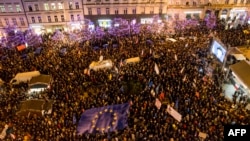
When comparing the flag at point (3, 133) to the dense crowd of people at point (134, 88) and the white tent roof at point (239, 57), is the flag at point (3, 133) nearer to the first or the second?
the dense crowd of people at point (134, 88)

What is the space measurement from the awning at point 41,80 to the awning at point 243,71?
19.2 m

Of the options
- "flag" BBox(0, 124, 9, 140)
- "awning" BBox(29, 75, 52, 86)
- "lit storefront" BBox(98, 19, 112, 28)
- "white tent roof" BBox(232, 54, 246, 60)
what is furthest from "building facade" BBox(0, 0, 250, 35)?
"flag" BBox(0, 124, 9, 140)

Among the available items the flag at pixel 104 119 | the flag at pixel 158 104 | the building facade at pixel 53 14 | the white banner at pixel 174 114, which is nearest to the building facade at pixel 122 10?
the building facade at pixel 53 14

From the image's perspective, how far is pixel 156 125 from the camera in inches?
748

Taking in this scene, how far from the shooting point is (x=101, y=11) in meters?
42.3

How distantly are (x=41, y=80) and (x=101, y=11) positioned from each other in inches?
813

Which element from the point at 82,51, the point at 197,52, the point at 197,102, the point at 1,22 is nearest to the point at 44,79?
the point at 82,51

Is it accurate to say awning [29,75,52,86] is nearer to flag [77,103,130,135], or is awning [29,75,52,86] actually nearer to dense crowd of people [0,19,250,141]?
dense crowd of people [0,19,250,141]

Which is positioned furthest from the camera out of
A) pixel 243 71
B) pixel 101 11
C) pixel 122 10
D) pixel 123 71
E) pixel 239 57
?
pixel 122 10

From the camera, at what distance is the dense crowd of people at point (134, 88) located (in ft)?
62.7

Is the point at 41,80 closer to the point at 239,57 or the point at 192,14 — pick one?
the point at 239,57

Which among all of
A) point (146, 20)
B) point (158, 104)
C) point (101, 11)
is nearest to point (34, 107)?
point (158, 104)

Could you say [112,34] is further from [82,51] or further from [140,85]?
[140,85]

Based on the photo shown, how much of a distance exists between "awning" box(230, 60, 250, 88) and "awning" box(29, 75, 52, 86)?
63.0 ft
